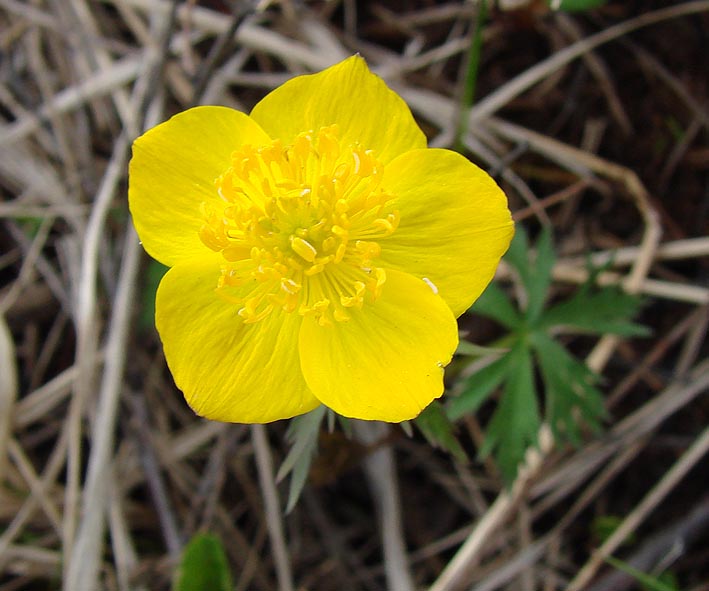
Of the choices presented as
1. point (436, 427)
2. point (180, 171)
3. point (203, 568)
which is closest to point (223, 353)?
point (180, 171)

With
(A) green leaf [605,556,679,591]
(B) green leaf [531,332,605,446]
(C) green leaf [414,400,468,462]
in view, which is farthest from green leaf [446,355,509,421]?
(A) green leaf [605,556,679,591]

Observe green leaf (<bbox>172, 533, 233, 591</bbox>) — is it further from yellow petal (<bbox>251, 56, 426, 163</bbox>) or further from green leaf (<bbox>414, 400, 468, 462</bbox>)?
yellow petal (<bbox>251, 56, 426, 163</bbox>)

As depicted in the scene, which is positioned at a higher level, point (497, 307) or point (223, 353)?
point (223, 353)

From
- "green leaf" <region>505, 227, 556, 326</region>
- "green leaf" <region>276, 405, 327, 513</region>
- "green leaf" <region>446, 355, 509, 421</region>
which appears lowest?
"green leaf" <region>446, 355, 509, 421</region>

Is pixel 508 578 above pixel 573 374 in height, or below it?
below

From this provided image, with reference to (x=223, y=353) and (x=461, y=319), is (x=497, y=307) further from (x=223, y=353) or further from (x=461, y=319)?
(x=223, y=353)

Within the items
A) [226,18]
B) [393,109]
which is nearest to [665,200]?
[393,109]

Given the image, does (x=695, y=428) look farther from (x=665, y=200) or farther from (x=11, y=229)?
(x=11, y=229)
